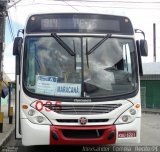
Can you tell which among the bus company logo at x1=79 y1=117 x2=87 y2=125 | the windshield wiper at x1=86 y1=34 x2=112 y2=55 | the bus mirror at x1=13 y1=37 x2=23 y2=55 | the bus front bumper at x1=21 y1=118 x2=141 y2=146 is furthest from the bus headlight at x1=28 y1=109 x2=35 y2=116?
the windshield wiper at x1=86 y1=34 x2=112 y2=55

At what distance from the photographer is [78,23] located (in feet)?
33.8

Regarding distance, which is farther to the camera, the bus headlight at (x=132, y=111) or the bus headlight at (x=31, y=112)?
the bus headlight at (x=132, y=111)

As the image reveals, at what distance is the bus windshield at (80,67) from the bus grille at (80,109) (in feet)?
0.76

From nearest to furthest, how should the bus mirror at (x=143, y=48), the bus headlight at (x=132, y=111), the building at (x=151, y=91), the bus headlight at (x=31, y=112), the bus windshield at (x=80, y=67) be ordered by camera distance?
the bus headlight at (x=31, y=112), the bus windshield at (x=80, y=67), the bus headlight at (x=132, y=111), the bus mirror at (x=143, y=48), the building at (x=151, y=91)

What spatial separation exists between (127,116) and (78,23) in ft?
8.07

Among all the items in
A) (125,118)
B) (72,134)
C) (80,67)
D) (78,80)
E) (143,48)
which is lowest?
(72,134)

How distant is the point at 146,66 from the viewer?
58.4 m

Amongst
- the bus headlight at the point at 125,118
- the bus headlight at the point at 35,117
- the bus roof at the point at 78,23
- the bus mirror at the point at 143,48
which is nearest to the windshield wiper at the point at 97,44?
the bus roof at the point at 78,23

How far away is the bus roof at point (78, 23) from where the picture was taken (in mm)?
10195

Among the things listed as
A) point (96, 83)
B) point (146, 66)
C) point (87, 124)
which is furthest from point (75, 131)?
point (146, 66)

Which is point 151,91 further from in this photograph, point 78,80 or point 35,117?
point 35,117

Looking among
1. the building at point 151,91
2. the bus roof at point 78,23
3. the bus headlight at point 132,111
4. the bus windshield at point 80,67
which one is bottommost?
the building at point 151,91

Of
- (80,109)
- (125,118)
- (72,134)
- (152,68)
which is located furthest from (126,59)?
(152,68)

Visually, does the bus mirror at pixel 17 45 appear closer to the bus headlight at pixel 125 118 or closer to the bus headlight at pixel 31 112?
the bus headlight at pixel 31 112
